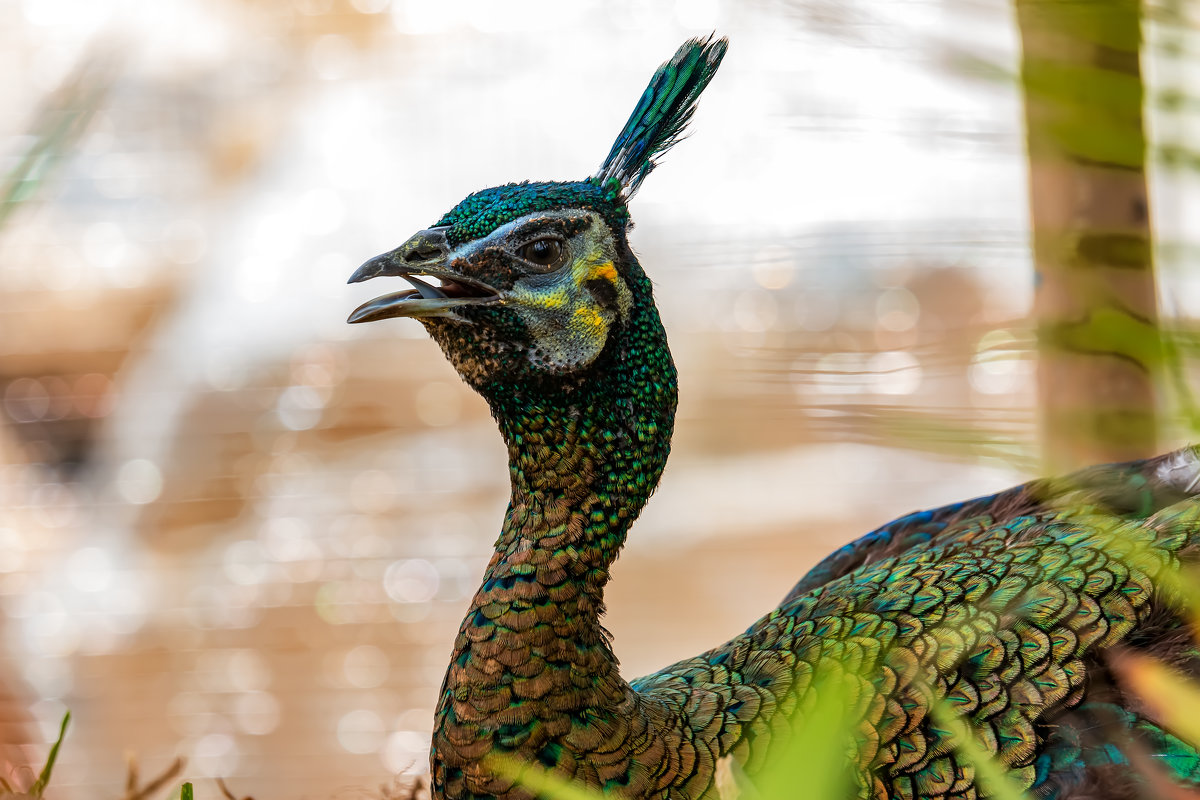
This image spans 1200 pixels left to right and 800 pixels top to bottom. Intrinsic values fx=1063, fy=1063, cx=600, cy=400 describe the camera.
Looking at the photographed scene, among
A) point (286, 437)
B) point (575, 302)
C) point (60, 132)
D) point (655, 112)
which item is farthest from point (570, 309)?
point (286, 437)

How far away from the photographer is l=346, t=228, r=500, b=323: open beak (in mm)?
974

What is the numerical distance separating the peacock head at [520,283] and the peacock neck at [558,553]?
27mm

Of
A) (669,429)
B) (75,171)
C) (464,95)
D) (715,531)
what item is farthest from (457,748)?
(75,171)

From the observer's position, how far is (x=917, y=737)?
0.94 meters

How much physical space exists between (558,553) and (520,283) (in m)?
0.26

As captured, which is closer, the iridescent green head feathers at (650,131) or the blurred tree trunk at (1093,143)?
the blurred tree trunk at (1093,143)

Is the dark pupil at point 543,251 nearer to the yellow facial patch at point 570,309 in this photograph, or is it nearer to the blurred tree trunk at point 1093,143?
the yellow facial patch at point 570,309

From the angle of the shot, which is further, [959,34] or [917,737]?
[917,737]

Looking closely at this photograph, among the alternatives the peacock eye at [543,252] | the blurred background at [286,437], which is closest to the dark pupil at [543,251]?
the peacock eye at [543,252]

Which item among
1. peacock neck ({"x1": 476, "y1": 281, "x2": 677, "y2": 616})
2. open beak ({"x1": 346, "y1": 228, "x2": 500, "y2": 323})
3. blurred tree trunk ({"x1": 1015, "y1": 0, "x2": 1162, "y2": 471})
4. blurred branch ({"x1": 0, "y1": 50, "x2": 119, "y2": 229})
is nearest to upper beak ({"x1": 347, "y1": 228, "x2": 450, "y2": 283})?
open beak ({"x1": 346, "y1": 228, "x2": 500, "y2": 323})

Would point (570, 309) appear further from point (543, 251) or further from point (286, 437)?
point (286, 437)

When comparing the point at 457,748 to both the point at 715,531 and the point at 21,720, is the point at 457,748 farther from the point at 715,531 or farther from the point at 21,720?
the point at 21,720

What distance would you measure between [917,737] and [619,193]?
1.95 feet

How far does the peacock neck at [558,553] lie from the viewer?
98 centimetres
